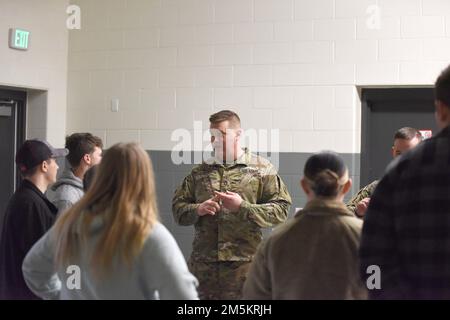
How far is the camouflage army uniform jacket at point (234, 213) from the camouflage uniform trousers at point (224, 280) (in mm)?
43

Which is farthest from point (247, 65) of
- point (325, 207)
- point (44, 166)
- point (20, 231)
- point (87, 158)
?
point (325, 207)

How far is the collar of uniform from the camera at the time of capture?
2371 millimetres

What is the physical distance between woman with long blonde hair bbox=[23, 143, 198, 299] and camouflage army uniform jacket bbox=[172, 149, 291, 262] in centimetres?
154

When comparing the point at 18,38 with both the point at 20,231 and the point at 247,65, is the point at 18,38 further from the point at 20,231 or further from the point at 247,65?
the point at 20,231

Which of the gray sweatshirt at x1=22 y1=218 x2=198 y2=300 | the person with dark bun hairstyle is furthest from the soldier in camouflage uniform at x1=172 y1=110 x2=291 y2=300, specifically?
the gray sweatshirt at x1=22 y1=218 x2=198 y2=300

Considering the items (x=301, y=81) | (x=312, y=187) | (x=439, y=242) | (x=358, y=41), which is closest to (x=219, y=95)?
(x=301, y=81)

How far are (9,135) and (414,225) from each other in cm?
449

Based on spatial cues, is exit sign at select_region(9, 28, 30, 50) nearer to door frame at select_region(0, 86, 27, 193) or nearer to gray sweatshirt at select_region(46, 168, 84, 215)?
door frame at select_region(0, 86, 27, 193)

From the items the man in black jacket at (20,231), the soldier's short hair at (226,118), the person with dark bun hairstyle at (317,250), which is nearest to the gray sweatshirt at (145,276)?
the person with dark bun hairstyle at (317,250)

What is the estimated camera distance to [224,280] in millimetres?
3924

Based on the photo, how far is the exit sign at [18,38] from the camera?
17.7 feet

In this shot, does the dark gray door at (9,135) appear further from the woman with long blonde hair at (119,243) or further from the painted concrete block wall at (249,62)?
the woman with long blonde hair at (119,243)
